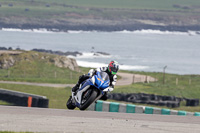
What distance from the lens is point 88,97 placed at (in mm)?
14312

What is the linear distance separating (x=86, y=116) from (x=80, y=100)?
132 cm

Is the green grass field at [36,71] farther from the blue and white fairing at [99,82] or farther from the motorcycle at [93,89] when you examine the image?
the blue and white fairing at [99,82]

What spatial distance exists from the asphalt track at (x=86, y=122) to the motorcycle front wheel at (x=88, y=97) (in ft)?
0.87

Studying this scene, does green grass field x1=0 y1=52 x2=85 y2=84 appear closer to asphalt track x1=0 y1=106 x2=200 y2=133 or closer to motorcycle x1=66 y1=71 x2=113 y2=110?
motorcycle x1=66 y1=71 x2=113 y2=110

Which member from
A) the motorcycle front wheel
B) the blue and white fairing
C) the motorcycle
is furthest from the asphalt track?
the blue and white fairing

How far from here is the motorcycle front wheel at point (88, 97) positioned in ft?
46.1

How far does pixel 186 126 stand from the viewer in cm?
1214

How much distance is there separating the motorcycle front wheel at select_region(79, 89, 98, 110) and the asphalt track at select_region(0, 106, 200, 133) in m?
0.27

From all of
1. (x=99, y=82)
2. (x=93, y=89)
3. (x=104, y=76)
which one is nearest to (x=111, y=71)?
(x=104, y=76)

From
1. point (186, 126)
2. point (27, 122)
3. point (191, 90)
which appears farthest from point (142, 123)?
point (191, 90)

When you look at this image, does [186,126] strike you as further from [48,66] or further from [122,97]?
[48,66]

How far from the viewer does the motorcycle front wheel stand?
46.1 feet

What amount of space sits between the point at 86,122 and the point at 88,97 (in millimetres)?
2173

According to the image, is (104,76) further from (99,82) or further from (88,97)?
(88,97)
